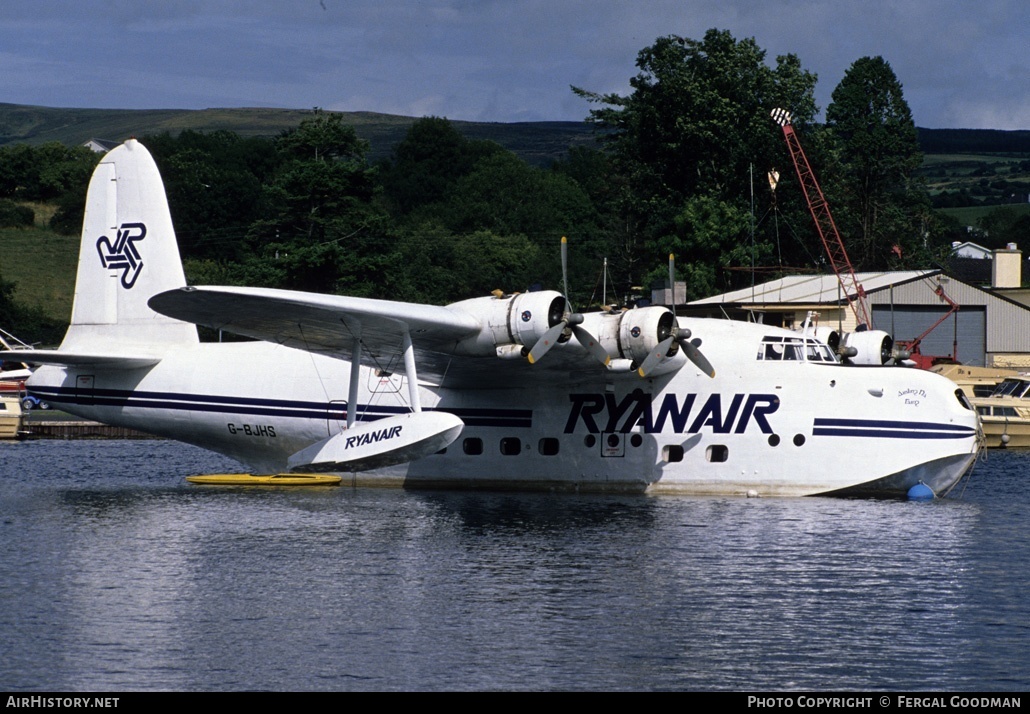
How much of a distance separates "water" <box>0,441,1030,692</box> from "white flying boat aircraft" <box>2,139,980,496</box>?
2.95ft

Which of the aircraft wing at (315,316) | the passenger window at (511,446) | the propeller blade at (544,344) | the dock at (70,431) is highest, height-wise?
the aircraft wing at (315,316)

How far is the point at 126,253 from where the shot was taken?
29219 mm

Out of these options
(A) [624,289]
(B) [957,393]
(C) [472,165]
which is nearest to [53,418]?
(A) [624,289]

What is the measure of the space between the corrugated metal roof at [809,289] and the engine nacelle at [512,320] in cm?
2907

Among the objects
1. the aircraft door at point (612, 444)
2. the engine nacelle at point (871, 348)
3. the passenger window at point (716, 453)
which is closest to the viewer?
the passenger window at point (716, 453)

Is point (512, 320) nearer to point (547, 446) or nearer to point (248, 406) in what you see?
point (547, 446)

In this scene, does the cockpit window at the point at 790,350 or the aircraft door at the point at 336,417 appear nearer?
the cockpit window at the point at 790,350

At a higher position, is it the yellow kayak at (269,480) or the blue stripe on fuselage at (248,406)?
the blue stripe on fuselage at (248,406)

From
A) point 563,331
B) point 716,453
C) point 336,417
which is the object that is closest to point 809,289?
point 716,453

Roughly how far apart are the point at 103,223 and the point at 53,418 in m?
29.6

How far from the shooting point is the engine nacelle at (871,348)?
2767 centimetres

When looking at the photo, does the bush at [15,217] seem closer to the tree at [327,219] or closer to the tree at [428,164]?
the tree at [327,219]

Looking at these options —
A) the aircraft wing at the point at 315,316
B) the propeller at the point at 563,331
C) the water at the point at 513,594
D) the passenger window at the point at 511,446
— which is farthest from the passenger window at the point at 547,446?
the aircraft wing at the point at 315,316

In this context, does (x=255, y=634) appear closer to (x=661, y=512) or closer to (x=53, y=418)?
(x=661, y=512)
